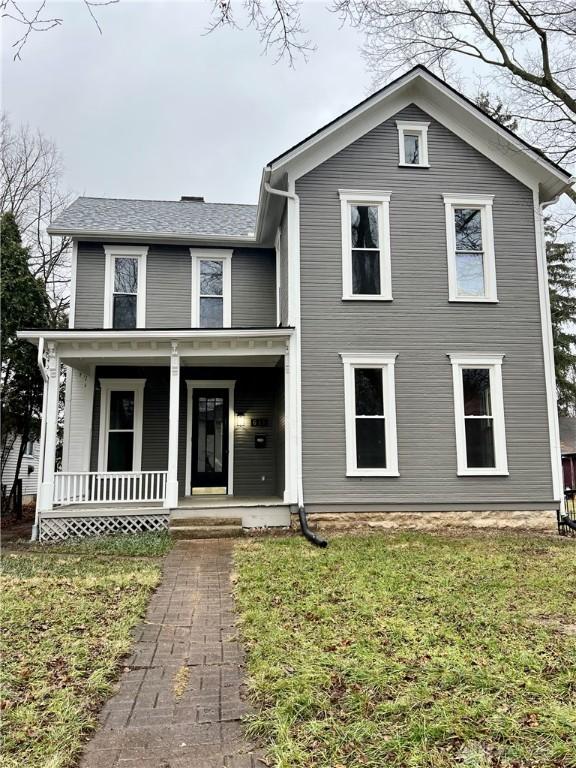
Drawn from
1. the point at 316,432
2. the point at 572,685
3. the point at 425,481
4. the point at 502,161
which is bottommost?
the point at 572,685

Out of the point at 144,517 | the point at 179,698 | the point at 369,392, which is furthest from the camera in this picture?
the point at 369,392

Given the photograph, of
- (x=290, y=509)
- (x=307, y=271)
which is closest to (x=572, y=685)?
(x=290, y=509)

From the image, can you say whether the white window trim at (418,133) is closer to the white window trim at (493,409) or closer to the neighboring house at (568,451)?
the white window trim at (493,409)

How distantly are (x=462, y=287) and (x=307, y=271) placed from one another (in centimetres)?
294

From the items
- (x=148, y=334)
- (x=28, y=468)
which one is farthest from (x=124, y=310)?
(x=28, y=468)

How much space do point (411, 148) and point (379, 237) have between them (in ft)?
6.41

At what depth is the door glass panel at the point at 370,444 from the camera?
9.41m

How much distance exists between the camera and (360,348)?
964 centimetres

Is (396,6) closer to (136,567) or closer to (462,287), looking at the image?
(462,287)

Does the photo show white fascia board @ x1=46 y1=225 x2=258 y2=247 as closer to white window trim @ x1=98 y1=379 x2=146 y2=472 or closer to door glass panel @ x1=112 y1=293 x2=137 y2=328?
door glass panel @ x1=112 y1=293 x2=137 y2=328

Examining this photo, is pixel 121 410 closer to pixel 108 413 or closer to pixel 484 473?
pixel 108 413

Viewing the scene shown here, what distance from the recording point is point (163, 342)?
9.52 metres

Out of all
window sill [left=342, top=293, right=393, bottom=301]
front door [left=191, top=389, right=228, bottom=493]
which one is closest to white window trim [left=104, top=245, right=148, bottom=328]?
front door [left=191, top=389, right=228, bottom=493]

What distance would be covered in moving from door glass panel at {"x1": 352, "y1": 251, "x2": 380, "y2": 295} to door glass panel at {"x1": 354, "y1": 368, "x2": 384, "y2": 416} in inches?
58.4
